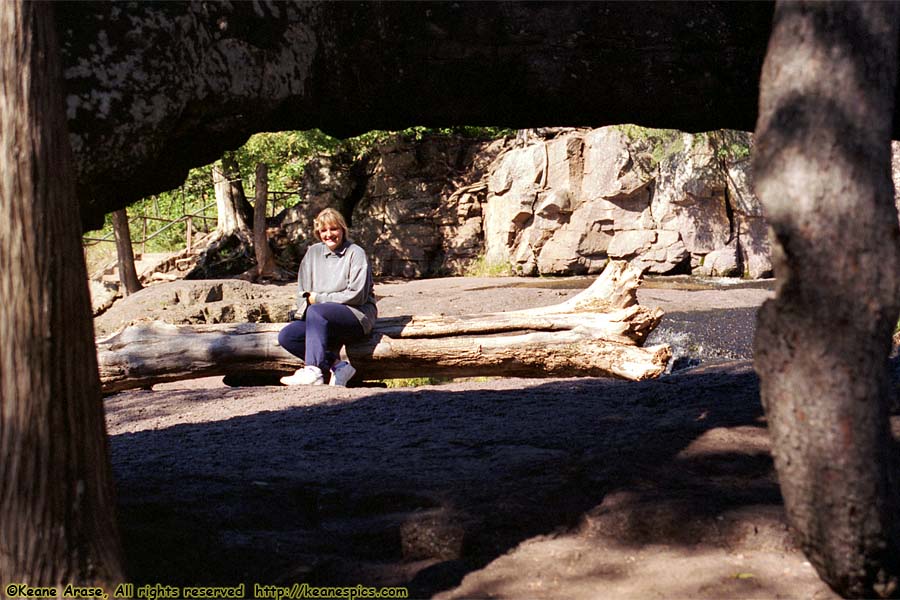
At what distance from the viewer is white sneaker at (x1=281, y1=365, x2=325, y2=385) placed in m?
8.29

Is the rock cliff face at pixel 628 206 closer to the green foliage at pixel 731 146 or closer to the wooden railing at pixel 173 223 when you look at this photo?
the green foliage at pixel 731 146

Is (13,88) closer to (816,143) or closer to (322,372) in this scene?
(816,143)

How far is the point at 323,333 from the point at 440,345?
1.10 metres

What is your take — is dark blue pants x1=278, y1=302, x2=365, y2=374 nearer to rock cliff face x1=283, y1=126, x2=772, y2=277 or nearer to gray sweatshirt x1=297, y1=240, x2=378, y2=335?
gray sweatshirt x1=297, y1=240, x2=378, y2=335

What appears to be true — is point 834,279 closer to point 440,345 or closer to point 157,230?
point 440,345

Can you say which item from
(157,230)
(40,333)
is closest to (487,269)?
(157,230)

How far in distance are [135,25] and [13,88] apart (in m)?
1.02

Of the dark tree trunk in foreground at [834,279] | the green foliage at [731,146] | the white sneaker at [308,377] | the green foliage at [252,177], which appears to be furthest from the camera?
the green foliage at [252,177]

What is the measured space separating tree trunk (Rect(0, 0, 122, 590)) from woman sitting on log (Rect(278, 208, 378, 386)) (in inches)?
216

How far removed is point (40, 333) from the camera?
2.62 m

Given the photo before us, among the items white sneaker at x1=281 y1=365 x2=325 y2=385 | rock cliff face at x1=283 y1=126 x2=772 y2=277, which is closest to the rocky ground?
white sneaker at x1=281 y1=365 x2=325 y2=385

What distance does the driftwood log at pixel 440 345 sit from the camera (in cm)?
852

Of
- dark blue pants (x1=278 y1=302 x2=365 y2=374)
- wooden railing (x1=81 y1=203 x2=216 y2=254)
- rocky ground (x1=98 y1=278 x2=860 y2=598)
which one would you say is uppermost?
wooden railing (x1=81 y1=203 x2=216 y2=254)

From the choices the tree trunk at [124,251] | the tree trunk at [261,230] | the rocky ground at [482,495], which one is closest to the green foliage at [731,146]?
the tree trunk at [261,230]
